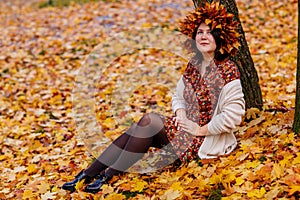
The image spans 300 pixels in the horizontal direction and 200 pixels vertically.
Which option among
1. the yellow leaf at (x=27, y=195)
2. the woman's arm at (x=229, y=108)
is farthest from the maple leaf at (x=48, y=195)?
the woman's arm at (x=229, y=108)

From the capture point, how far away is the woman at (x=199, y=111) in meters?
3.02

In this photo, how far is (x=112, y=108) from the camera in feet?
16.7

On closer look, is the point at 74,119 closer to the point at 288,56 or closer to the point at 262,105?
→ the point at 262,105

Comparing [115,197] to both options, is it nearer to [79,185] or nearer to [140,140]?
[79,185]

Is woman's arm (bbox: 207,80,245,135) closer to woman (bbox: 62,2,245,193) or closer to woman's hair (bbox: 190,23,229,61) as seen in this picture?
woman (bbox: 62,2,245,193)

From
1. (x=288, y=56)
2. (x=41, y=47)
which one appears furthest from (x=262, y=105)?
(x=41, y=47)

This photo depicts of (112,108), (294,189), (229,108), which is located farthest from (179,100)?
(112,108)

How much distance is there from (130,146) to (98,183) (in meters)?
0.37

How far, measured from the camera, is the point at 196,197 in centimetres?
288

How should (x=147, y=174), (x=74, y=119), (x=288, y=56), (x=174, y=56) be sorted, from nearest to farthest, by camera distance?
(x=147, y=174) < (x=74, y=119) < (x=288, y=56) < (x=174, y=56)

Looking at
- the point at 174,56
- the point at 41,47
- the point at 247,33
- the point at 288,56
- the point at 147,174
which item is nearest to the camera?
the point at 147,174

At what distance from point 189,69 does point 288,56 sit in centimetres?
277

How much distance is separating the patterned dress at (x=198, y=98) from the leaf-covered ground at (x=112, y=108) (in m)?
0.16

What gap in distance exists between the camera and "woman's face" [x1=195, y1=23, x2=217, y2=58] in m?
3.06
